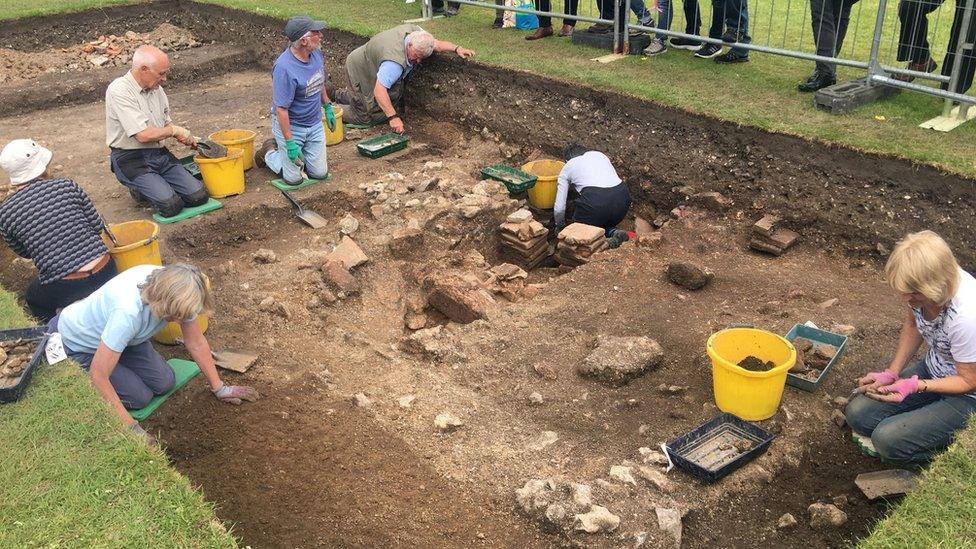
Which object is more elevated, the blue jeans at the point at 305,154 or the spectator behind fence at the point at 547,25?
the spectator behind fence at the point at 547,25

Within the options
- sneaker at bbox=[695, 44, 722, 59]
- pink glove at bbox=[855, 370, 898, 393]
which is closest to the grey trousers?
sneaker at bbox=[695, 44, 722, 59]

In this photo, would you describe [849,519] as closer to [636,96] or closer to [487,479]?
[487,479]

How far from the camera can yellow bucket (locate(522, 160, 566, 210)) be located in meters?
8.00

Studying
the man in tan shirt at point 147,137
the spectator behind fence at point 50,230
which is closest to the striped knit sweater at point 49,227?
the spectator behind fence at point 50,230

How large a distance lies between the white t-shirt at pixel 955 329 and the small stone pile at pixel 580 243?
323 cm

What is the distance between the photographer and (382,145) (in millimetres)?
8828

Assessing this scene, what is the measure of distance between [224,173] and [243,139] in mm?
652

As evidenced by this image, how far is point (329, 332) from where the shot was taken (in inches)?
231

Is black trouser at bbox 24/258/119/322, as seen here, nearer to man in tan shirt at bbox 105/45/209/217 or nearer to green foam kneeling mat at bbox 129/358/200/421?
green foam kneeling mat at bbox 129/358/200/421

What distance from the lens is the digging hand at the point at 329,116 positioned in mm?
8797

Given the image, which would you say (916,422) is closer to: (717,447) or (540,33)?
(717,447)

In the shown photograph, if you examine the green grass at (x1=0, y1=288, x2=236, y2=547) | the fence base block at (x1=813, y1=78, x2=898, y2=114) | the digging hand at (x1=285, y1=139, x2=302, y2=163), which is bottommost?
the green grass at (x1=0, y1=288, x2=236, y2=547)

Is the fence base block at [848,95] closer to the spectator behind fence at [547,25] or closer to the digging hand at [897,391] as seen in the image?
the digging hand at [897,391]

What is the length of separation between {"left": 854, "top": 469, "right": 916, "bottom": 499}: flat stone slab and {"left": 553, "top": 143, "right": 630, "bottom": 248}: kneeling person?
357cm
